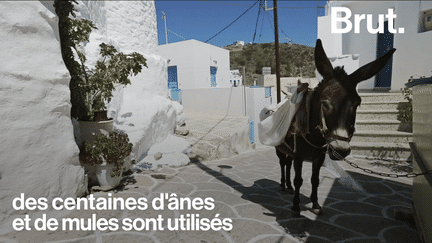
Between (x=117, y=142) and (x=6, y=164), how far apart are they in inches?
68.0

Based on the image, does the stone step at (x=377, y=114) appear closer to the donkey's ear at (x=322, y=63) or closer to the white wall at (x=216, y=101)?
the donkey's ear at (x=322, y=63)

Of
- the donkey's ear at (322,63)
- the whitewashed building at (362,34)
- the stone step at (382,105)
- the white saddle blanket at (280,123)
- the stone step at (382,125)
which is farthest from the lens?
the whitewashed building at (362,34)

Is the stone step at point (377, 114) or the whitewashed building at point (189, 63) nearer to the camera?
the stone step at point (377, 114)

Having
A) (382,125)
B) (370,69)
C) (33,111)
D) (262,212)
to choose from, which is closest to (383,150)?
(382,125)

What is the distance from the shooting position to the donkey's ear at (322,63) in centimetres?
296

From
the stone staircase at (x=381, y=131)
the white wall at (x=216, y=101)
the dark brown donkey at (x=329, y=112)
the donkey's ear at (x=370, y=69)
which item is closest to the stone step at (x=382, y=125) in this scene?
the stone staircase at (x=381, y=131)

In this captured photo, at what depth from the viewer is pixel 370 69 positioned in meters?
2.80

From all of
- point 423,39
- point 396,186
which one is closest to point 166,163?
point 396,186

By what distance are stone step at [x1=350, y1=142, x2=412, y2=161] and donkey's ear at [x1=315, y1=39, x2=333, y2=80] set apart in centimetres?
558

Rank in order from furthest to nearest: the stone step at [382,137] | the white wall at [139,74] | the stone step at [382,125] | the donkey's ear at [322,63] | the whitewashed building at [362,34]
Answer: the whitewashed building at [362,34], the stone step at [382,125], the stone step at [382,137], the white wall at [139,74], the donkey's ear at [322,63]

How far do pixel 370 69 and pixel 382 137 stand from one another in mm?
5995

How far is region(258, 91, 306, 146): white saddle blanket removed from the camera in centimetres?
362

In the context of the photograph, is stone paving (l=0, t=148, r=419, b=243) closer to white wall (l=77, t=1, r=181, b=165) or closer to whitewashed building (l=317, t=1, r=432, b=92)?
white wall (l=77, t=1, r=181, b=165)

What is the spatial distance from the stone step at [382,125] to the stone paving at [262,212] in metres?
2.69
